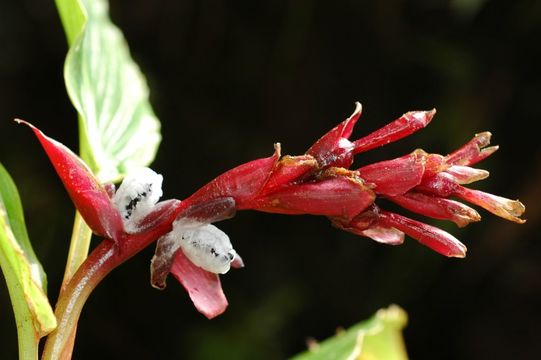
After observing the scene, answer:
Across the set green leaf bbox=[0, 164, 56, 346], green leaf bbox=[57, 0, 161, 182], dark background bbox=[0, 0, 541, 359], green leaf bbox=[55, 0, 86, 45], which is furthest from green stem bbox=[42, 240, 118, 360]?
dark background bbox=[0, 0, 541, 359]

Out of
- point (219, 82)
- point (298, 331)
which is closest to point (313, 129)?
point (219, 82)

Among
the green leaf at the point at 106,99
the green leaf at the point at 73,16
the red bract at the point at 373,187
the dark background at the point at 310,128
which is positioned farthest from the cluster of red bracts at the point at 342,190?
the dark background at the point at 310,128

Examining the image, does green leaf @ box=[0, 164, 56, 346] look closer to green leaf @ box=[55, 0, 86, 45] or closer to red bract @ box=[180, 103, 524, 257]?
red bract @ box=[180, 103, 524, 257]

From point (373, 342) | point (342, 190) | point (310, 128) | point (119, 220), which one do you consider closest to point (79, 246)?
point (119, 220)

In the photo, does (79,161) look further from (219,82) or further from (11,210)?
(219,82)

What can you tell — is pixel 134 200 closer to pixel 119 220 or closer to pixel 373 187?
pixel 119 220
